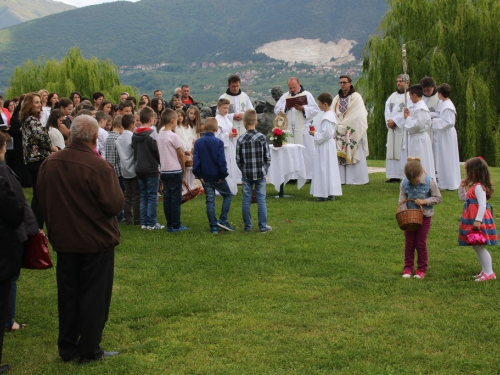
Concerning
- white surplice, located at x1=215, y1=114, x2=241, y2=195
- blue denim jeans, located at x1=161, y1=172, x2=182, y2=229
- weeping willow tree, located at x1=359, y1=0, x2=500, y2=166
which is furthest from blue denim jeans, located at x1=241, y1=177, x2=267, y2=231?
weeping willow tree, located at x1=359, y1=0, x2=500, y2=166

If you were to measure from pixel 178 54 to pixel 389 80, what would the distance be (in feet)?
319

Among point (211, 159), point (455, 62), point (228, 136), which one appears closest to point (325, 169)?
point (228, 136)

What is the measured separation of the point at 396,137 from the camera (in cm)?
1627

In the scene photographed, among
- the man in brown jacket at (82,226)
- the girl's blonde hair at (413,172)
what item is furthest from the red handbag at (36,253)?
the girl's blonde hair at (413,172)

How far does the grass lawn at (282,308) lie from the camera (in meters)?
5.82

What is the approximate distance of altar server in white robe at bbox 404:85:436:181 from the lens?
46.2 feet

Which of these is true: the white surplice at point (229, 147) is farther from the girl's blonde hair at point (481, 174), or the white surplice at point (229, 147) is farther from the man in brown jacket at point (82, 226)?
the man in brown jacket at point (82, 226)

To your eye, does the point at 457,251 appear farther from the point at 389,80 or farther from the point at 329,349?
the point at 389,80

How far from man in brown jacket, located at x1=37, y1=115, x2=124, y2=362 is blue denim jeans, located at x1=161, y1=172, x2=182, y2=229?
5.29 meters

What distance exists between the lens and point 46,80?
32594mm

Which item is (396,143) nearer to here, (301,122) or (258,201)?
(301,122)

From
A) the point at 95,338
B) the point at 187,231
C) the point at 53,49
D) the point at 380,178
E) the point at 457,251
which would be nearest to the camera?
the point at 95,338

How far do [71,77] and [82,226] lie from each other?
93.0 feet

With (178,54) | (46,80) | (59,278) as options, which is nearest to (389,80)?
(46,80)
